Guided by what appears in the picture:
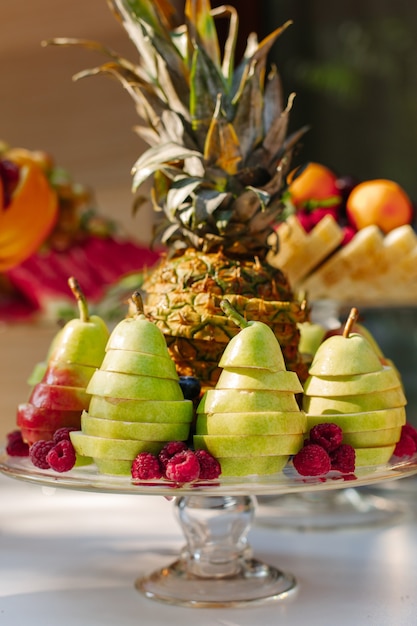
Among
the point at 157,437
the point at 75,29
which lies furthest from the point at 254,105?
the point at 75,29

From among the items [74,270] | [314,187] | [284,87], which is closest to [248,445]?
[314,187]

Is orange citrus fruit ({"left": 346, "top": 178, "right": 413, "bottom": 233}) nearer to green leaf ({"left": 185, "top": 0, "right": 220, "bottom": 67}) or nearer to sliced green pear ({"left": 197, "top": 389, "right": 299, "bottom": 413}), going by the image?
green leaf ({"left": 185, "top": 0, "right": 220, "bottom": 67})

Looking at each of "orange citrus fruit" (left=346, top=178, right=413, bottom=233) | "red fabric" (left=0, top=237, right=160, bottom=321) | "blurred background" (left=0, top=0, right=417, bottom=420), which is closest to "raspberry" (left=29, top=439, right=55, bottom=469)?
"orange citrus fruit" (left=346, top=178, right=413, bottom=233)

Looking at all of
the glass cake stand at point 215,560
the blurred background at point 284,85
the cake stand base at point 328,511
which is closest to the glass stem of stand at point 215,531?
the glass cake stand at point 215,560

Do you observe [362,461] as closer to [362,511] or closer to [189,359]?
[189,359]

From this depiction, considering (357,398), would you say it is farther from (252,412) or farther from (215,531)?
(215,531)

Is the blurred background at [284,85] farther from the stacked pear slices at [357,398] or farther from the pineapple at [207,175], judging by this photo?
the stacked pear slices at [357,398]
